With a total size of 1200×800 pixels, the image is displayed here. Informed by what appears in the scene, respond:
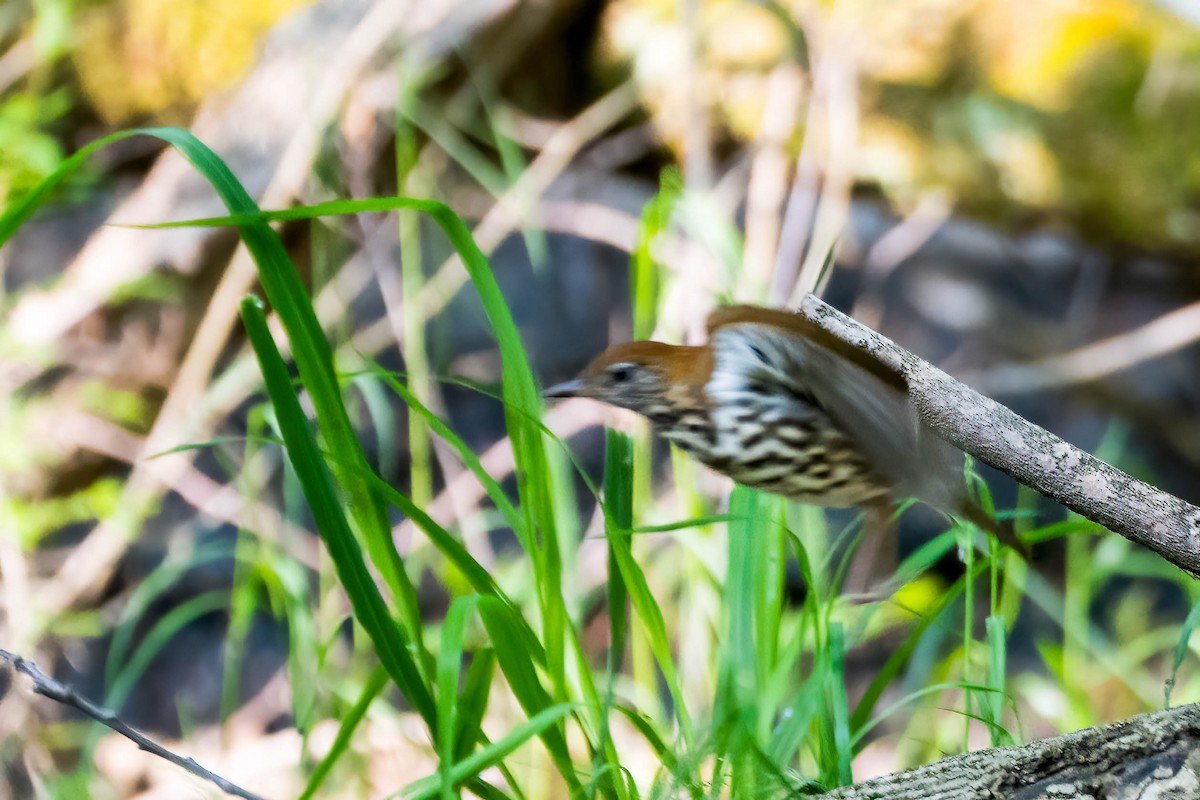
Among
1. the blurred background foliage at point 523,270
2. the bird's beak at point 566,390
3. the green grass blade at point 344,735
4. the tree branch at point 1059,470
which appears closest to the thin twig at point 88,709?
the green grass blade at point 344,735

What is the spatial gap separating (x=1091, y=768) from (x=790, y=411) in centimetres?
25

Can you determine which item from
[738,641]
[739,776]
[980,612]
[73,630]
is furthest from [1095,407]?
[73,630]

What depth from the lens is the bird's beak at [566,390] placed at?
65 cm

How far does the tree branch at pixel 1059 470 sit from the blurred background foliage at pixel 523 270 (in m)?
0.61

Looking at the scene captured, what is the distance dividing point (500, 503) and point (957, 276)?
5.16 feet

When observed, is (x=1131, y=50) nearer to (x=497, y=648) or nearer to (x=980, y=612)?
(x=980, y=612)

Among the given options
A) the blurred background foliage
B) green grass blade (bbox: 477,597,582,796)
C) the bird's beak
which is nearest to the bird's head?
the bird's beak

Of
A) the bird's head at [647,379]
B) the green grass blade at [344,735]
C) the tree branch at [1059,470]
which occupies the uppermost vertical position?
the bird's head at [647,379]

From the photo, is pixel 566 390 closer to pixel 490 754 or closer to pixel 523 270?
pixel 490 754

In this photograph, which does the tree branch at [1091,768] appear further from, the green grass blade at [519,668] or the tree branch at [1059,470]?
the green grass blade at [519,668]

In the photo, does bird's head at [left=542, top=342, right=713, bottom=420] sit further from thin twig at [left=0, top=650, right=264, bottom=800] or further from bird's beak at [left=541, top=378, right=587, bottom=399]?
thin twig at [left=0, top=650, right=264, bottom=800]

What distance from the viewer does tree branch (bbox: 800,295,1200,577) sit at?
48 centimetres

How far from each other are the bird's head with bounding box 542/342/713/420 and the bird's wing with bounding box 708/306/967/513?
0.06m

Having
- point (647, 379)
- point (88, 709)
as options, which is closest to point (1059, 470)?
point (647, 379)
